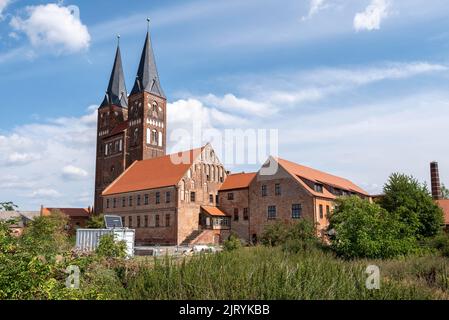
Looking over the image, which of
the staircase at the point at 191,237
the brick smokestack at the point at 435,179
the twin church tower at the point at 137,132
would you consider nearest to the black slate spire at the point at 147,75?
the twin church tower at the point at 137,132

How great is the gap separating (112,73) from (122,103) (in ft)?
23.8

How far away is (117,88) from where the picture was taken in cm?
7944

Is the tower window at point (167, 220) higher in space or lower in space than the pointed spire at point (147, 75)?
lower

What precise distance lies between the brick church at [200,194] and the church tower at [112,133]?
497mm

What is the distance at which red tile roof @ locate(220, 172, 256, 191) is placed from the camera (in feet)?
164

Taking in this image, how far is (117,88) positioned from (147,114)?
15.3 meters

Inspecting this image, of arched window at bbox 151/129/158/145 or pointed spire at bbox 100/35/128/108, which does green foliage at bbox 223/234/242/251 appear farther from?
pointed spire at bbox 100/35/128/108

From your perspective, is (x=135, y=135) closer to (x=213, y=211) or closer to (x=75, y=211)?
(x=75, y=211)

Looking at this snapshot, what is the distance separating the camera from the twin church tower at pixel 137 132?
66.8 meters

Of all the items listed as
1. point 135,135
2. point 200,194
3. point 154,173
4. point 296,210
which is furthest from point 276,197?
point 135,135

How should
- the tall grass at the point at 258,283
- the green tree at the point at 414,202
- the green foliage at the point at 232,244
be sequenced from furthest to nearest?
the green tree at the point at 414,202 < the green foliage at the point at 232,244 < the tall grass at the point at 258,283

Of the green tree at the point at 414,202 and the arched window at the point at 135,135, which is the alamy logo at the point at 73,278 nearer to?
the green tree at the point at 414,202

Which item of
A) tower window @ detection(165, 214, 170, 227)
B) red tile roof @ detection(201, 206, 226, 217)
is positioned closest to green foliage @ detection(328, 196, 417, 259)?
red tile roof @ detection(201, 206, 226, 217)
